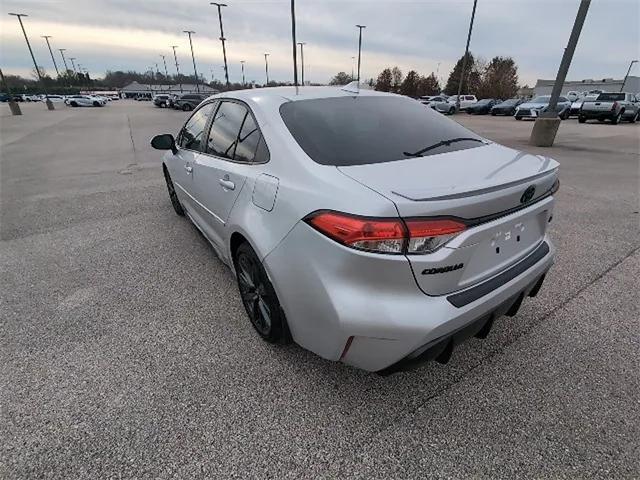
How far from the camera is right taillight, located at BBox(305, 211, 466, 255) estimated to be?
1505 millimetres

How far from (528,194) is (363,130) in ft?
3.26

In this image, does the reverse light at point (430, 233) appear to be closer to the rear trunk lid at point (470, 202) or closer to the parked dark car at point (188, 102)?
the rear trunk lid at point (470, 202)

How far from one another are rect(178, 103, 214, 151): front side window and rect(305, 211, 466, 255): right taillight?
2.19 metres

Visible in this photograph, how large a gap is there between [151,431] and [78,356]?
92 cm

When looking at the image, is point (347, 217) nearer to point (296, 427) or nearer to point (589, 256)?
point (296, 427)

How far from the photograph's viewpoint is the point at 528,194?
1.84 m

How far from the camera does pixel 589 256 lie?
12.2 feet

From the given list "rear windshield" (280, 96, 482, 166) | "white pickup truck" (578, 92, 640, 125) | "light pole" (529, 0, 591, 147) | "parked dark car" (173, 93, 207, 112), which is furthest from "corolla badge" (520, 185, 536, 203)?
"parked dark car" (173, 93, 207, 112)

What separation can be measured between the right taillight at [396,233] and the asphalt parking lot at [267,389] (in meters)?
0.98

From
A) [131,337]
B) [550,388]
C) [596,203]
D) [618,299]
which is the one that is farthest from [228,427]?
[596,203]

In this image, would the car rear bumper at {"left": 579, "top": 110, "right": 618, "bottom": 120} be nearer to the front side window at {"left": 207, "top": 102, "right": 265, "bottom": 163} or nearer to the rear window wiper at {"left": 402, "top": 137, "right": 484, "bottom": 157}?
the rear window wiper at {"left": 402, "top": 137, "right": 484, "bottom": 157}

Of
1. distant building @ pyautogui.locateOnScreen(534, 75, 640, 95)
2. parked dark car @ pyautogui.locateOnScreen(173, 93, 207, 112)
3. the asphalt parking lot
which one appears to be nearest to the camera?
the asphalt parking lot

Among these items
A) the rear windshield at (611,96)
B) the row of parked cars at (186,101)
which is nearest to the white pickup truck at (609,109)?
the rear windshield at (611,96)

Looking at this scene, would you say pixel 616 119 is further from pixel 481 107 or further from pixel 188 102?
pixel 188 102
